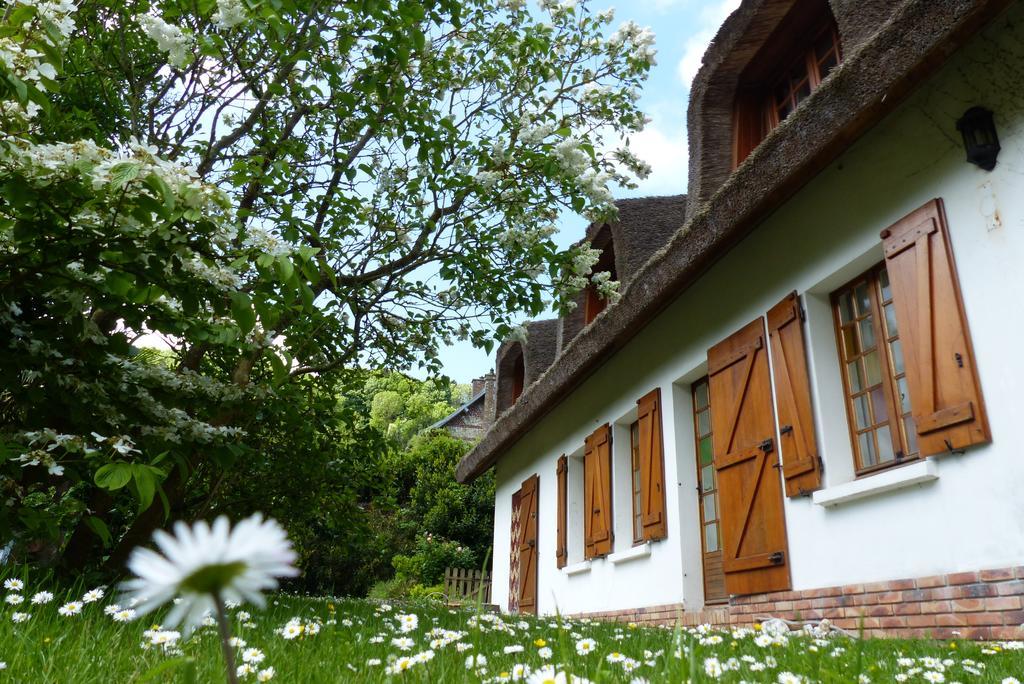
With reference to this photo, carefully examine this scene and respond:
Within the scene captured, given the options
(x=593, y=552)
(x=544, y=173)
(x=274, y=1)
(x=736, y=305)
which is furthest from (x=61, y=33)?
(x=593, y=552)

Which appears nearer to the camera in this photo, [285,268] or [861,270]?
[285,268]

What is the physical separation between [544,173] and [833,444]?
104 inches

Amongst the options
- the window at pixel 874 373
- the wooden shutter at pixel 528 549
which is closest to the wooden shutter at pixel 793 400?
the window at pixel 874 373

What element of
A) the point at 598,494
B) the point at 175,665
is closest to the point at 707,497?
the point at 598,494

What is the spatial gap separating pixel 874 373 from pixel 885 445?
49cm

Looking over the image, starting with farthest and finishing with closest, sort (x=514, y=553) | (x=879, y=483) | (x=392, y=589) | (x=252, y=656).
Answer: (x=392, y=589) → (x=514, y=553) → (x=879, y=483) → (x=252, y=656)

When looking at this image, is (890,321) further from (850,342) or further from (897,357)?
(850,342)

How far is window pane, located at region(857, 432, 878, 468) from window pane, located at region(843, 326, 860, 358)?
57 centimetres

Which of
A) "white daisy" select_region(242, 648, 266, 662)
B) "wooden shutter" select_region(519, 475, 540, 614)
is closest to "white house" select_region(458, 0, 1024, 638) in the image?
"white daisy" select_region(242, 648, 266, 662)

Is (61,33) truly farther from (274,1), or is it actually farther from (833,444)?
(833,444)

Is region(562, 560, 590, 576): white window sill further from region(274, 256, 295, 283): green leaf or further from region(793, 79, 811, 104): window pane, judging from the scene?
region(274, 256, 295, 283): green leaf

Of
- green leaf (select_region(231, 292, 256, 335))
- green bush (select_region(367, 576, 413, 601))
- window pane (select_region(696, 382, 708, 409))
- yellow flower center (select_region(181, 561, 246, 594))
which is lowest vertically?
yellow flower center (select_region(181, 561, 246, 594))

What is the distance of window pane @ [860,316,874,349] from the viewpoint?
5223 millimetres

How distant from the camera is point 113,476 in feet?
7.48
